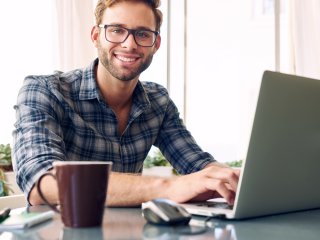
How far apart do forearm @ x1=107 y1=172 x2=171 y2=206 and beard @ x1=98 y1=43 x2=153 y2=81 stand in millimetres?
589

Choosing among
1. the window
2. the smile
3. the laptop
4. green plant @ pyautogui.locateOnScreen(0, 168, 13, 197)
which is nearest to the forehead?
the smile

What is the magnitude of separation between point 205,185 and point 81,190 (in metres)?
0.34

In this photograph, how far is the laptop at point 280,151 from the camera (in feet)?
2.94

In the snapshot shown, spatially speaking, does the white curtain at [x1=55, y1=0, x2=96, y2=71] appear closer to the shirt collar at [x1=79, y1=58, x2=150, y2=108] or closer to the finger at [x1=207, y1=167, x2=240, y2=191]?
the shirt collar at [x1=79, y1=58, x2=150, y2=108]

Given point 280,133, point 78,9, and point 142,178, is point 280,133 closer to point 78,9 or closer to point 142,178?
point 142,178

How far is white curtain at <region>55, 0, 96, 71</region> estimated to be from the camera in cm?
354

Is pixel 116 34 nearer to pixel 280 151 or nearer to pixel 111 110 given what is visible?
pixel 111 110

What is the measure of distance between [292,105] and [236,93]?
131 inches

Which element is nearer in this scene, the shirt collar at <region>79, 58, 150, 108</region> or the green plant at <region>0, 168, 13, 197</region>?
the shirt collar at <region>79, 58, 150, 108</region>

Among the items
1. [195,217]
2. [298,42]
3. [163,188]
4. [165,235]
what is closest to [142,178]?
[163,188]

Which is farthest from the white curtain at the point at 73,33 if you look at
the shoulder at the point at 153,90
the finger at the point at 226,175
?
the finger at the point at 226,175

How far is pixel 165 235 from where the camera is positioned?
0.83 metres

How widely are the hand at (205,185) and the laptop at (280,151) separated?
1.6 inches

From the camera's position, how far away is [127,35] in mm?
1616
